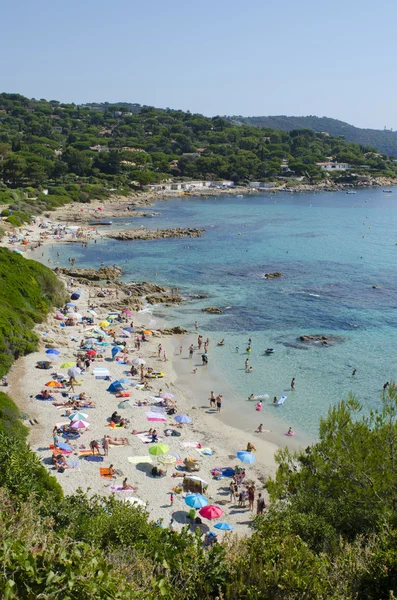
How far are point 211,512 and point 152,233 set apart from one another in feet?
171

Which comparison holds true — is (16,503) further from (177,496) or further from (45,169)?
(45,169)

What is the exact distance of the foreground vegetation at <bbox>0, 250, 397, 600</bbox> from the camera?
25.4 ft

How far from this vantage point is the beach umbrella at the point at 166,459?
18166 millimetres

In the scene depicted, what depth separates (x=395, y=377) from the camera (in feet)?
88.1

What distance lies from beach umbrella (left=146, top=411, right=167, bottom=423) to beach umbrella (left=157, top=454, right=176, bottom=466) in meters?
3.28

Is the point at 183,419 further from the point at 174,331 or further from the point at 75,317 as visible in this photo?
the point at 75,317

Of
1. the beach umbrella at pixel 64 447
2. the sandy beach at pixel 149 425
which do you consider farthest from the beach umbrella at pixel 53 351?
the beach umbrella at pixel 64 447

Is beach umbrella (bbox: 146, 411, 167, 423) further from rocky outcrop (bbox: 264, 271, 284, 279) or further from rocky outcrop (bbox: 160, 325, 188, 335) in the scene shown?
rocky outcrop (bbox: 264, 271, 284, 279)

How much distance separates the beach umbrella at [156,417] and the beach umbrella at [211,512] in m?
6.24

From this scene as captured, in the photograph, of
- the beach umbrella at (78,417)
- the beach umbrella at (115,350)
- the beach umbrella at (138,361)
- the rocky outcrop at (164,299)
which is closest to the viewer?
the beach umbrella at (78,417)

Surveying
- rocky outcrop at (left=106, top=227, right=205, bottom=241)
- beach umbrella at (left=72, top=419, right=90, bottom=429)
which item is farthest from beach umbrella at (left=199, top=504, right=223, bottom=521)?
rocky outcrop at (left=106, top=227, right=205, bottom=241)

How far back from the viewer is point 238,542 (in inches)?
422

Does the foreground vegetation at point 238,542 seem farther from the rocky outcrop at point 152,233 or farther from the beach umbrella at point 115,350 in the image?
the rocky outcrop at point 152,233

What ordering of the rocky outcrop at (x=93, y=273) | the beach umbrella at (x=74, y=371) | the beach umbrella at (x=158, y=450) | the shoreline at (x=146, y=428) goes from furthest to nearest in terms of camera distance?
the rocky outcrop at (x=93, y=273), the beach umbrella at (x=74, y=371), the beach umbrella at (x=158, y=450), the shoreline at (x=146, y=428)
